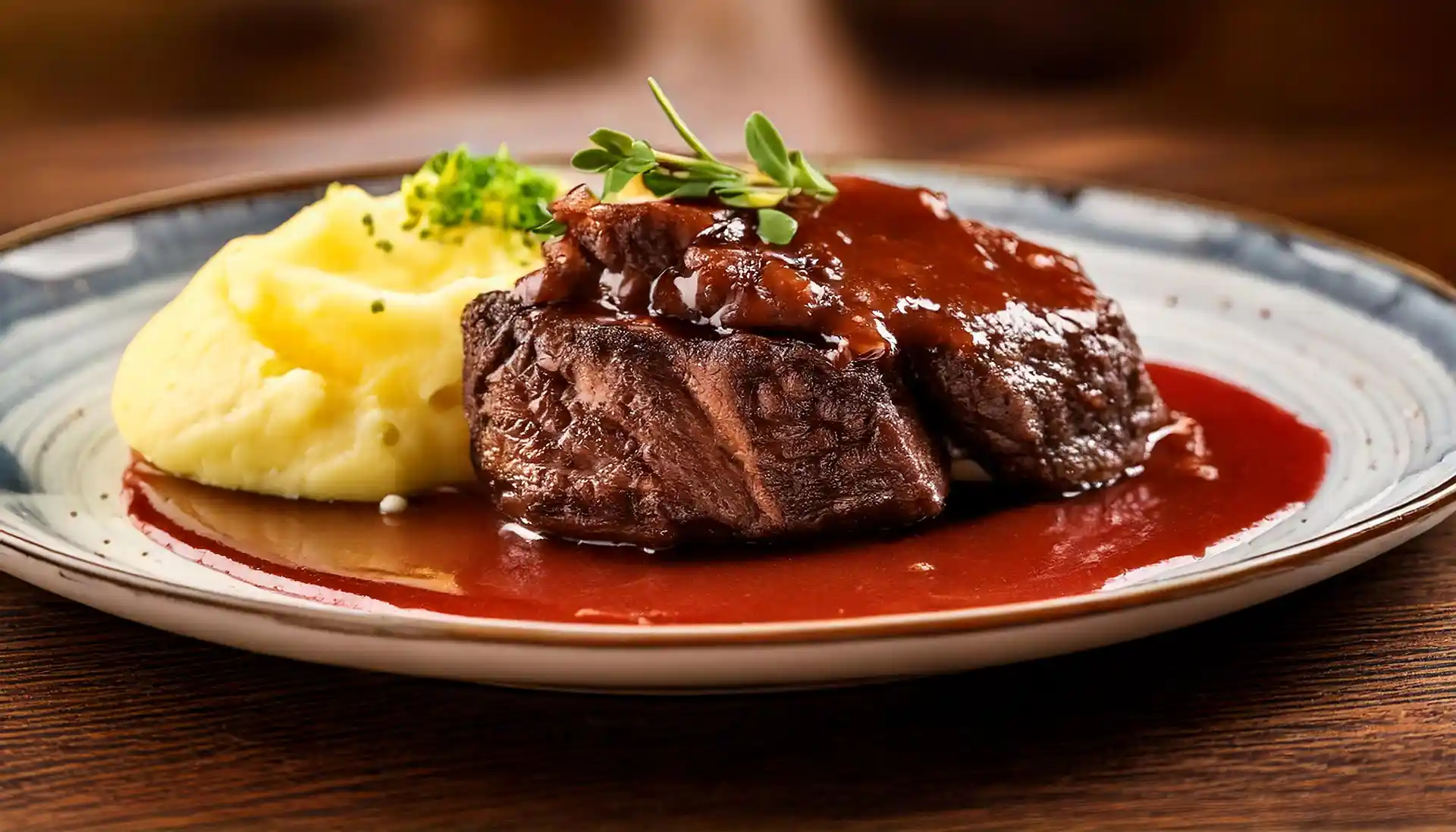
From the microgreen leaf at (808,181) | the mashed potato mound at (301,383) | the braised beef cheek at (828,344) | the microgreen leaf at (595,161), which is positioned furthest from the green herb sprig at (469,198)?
the microgreen leaf at (808,181)

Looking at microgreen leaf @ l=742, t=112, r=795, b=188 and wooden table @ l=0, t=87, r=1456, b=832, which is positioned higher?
microgreen leaf @ l=742, t=112, r=795, b=188

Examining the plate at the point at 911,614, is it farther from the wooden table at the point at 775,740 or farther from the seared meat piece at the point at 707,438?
the seared meat piece at the point at 707,438

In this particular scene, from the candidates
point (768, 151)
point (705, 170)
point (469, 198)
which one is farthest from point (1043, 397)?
point (469, 198)

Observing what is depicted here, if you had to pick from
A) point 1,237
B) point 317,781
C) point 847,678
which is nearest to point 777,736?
point 847,678

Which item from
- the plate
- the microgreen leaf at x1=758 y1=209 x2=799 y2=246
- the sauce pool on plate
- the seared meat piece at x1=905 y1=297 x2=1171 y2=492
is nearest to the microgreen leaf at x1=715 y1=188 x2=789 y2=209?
the microgreen leaf at x1=758 y1=209 x2=799 y2=246

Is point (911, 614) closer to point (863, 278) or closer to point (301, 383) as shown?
point (863, 278)

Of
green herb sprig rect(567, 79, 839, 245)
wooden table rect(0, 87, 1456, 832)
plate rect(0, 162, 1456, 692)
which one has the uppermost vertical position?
green herb sprig rect(567, 79, 839, 245)

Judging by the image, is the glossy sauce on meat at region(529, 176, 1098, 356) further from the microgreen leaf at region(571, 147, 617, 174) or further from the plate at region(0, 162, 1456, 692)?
the plate at region(0, 162, 1456, 692)
